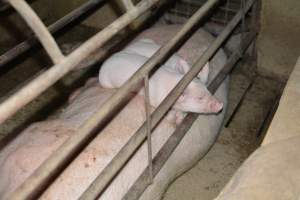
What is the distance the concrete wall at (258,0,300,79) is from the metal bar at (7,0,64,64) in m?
2.15

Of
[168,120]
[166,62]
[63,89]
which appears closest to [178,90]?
[168,120]

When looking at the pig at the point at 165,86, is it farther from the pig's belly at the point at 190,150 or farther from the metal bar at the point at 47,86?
the metal bar at the point at 47,86

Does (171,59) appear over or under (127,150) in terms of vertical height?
under

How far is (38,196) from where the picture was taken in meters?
1.91

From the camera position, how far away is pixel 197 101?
2400mm

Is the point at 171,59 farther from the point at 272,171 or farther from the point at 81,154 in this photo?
the point at 272,171

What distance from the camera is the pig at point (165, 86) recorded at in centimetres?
241

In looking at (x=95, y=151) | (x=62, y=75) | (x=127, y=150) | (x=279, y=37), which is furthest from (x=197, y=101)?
(x=62, y=75)

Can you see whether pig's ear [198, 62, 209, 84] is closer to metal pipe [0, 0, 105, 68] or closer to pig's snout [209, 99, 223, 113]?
pig's snout [209, 99, 223, 113]

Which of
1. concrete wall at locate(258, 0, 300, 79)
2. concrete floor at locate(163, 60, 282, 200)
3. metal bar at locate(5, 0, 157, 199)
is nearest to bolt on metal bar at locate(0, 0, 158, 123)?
metal bar at locate(5, 0, 157, 199)

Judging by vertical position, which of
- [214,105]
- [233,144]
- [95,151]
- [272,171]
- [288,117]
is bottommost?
[233,144]

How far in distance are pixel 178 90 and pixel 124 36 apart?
2.02m

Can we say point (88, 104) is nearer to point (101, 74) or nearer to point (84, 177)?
point (101, 74)

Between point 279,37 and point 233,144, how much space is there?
2.80 ft
